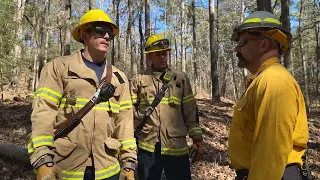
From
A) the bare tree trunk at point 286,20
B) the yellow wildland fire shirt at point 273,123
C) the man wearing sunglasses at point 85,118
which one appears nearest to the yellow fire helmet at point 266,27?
the yellow wildland fire shirt at point 273,123

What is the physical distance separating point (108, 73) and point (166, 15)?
42145 millimetres

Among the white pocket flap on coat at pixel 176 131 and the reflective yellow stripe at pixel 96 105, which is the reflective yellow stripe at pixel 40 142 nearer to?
the reflective yellow stripe at pixel 96 105

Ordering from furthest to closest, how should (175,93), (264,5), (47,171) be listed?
(264,5) < (175,93) < (47,171)

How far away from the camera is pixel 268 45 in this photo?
2.06m

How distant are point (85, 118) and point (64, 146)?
0.96 feet

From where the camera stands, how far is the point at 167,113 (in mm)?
3945

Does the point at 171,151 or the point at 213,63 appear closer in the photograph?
the point at 171,151

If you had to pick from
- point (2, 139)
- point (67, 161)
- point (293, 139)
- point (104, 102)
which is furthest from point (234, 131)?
point (2, 139)

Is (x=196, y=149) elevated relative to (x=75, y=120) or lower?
lower

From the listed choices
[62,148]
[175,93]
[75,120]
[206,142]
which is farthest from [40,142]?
[206,142]

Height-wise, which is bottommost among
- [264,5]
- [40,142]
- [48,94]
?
[40,142]

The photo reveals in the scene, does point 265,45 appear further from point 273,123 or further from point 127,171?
point 127,171

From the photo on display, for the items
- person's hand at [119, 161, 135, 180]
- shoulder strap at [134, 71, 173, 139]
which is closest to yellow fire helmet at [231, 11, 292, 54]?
person's hand at [119, 161, 135, 180]

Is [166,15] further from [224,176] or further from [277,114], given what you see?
[277,114]
